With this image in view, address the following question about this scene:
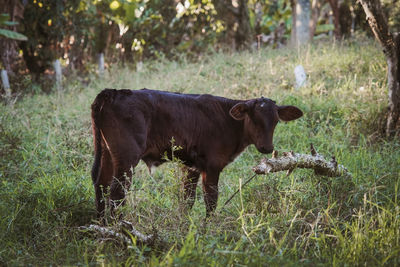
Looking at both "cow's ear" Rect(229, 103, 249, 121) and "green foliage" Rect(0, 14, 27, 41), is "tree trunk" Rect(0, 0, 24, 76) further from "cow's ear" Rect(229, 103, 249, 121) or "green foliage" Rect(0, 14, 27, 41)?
"cow's ear" Rect(229, 103, 249, 121)

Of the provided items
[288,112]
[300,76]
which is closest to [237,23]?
[300,76]

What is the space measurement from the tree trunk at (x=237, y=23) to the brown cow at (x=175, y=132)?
32.5ft

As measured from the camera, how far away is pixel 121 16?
49.0 ft

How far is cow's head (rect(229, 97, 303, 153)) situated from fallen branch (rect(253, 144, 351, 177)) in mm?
448

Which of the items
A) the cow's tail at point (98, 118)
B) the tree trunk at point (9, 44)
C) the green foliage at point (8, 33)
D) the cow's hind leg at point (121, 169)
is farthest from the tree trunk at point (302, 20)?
the cow's hind leg at point (121, 169)

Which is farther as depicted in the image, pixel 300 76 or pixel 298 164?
pixel 300 76

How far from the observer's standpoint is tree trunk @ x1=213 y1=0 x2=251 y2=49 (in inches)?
580

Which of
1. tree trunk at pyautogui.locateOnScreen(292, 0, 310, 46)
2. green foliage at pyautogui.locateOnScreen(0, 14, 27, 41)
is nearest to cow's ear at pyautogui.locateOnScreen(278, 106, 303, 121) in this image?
green foliage at pyautogui.locateOnScreen(0, 14, 27, 41)

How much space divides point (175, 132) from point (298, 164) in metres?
1.40

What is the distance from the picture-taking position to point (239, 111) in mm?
4934

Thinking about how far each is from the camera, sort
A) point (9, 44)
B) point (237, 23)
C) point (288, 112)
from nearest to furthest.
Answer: point (288, 112) < point (9, 44) < point (237, 23)

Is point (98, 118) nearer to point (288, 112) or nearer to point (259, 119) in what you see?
point (259, 119)

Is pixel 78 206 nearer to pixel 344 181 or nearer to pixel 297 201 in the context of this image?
pixel 297 201

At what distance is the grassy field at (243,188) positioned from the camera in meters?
3.32
